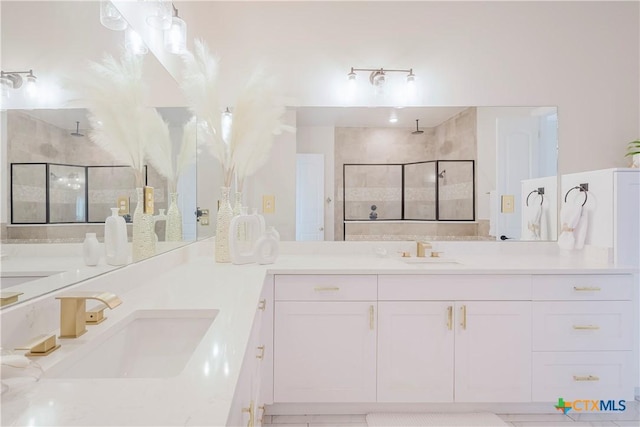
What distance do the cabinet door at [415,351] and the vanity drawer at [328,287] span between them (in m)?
0.12

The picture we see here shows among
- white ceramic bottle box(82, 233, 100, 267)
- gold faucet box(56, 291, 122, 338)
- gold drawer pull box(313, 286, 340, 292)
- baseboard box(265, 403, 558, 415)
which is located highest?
white ceramic bottle box(82, 233, 100, 267)

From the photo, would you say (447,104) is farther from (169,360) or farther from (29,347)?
(29,347)

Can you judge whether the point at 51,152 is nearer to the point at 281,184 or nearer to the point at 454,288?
→ the point at 281,184

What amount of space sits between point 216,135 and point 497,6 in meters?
2.14

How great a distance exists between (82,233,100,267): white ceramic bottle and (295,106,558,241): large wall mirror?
146 cm

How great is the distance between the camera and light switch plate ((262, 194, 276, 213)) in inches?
94.7

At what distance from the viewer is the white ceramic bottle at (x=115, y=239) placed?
43.7 inches

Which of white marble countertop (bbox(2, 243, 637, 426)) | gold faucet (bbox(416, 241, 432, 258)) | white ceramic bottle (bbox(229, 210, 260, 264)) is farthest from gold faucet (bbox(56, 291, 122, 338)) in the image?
gold faucet (bbox(416, 241, 432, 258))

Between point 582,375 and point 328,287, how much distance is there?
143cm

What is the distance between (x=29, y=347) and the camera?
0.66 metres

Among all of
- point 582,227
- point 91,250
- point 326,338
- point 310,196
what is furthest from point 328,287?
point 582,227

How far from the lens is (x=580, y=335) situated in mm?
1815

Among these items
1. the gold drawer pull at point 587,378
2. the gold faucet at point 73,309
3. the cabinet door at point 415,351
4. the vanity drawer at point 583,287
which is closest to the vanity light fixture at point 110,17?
the gold faucet at point 73,309

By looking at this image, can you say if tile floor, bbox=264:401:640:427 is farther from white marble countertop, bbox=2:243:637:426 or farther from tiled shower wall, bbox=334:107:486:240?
tiled shower wall, bbox=334:107:486:240
